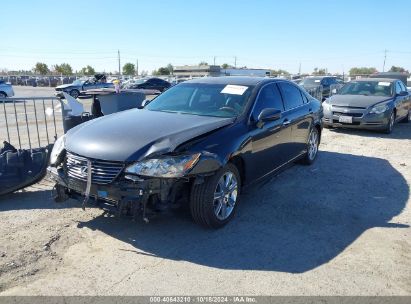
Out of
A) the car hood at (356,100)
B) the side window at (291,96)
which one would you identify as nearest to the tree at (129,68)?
the car hood at (356,100)

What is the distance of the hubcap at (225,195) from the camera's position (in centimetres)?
417

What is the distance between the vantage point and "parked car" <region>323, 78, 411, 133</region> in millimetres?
10227

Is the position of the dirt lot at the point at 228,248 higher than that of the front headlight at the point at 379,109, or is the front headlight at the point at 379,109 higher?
the front headlight at the point at 379,109

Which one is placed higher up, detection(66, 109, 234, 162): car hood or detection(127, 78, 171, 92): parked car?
detection(66, 109, 234, 162): car hood

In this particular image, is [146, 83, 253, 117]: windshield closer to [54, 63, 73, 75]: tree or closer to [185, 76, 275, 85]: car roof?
[185, 76, 275, 85]: car roof

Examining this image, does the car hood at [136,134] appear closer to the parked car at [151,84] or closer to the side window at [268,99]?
the side window at [268,99]

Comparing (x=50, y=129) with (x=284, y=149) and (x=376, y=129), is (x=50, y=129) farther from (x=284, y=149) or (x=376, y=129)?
(x=376, y=129)

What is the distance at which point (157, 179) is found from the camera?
3.67 meters

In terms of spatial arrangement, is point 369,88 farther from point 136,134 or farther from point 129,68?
point 129,68

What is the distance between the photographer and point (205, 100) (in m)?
5.19

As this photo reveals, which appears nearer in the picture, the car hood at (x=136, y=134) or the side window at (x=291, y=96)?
the car hood at (x=136, y=134)

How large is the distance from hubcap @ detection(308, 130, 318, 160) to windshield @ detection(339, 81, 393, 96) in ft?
16.4

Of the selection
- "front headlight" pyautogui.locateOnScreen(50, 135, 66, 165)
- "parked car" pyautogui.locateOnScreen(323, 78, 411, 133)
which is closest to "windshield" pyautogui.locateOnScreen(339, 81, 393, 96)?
"parked car" pyautogui.locateOnScreen(323, 78, 411, 133)

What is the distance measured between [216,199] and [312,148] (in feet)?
11.8
